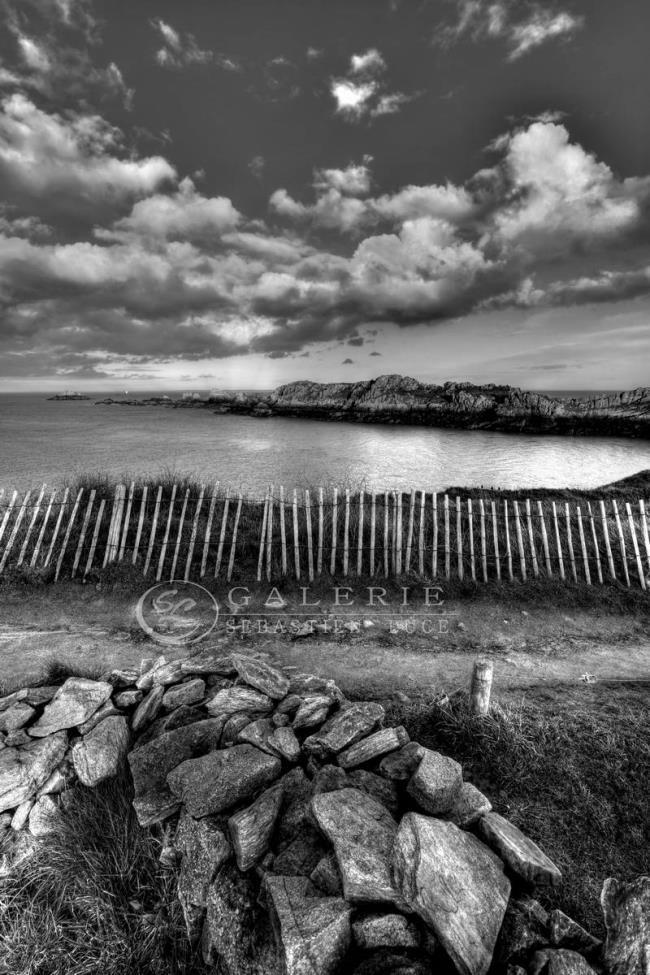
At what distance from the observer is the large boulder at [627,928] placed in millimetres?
2068

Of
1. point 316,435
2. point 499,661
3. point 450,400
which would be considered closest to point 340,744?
point 499,661

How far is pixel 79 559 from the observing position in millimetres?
→ 9094

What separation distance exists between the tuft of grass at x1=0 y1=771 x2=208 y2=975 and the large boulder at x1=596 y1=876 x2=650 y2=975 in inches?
96.8

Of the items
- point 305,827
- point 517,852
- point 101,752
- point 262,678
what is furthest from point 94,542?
point 517,852

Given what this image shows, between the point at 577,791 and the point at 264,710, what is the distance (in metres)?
2.95

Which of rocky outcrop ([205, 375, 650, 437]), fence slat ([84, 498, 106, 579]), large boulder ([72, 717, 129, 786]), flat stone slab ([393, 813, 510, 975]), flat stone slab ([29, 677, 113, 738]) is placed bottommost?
large boulder ([72, 717, 129, 786])

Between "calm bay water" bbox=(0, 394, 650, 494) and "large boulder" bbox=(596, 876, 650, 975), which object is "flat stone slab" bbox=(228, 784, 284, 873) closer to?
"large boulder" bbox=(596, 876, 650, 975)

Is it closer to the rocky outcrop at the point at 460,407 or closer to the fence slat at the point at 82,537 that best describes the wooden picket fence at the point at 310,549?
the fence slat at the point at 82,537

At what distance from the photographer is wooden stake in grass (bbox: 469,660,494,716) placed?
4.40m

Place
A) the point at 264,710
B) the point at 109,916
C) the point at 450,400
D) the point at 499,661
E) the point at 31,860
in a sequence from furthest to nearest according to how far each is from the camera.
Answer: the point at 450,400 < the point at 499,661 < the point at 264,710 < the point at 31,860 < the point at 109,916

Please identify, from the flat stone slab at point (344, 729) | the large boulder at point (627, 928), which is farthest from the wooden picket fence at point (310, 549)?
the large boulder at point (627, 928)

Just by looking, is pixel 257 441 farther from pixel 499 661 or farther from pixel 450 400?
pixel 499 661

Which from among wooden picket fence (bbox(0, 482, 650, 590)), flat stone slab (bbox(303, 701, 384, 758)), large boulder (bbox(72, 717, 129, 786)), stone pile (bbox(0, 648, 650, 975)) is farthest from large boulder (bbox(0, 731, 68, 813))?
wooden picket fence (bbox(0, 482, 650, 590))

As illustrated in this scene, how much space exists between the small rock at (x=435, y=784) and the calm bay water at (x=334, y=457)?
13010 mm
